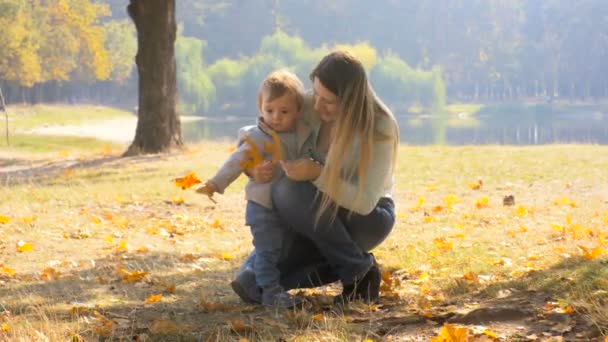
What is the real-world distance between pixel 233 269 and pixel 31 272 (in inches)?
→ 56.6

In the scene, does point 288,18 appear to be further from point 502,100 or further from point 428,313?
point 428,313

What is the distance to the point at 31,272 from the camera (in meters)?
6.61

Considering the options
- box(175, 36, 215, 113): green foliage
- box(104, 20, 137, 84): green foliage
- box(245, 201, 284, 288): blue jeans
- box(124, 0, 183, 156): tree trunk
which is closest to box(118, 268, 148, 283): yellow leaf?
box(245, 201, 284, 288): blue jeans

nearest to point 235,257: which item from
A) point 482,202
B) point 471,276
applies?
point 471,276

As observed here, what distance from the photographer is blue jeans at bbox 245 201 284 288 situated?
15.7 ft

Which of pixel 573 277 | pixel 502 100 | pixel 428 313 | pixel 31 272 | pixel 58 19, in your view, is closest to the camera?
pixel 428 313

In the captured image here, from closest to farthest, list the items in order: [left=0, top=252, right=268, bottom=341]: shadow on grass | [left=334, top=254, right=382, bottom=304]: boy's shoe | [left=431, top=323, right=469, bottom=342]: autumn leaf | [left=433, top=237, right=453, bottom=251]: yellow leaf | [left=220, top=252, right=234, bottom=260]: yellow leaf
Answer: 1. [left=431, top=323, right=469, bottom=342]: autumn leaf
2. [left=0, top=252, right=268, bottom=341]: shadow on grass
3. [left=334, top=254, right=382, bottom=304]: boy's shoe
4. [left=433, top=237, right=453, bottom=251]: yellow leaf
5. [left=220, top=252, right=234, bottom=260]: yellow leaf

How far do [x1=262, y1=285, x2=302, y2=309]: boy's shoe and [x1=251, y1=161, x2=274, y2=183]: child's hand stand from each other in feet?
1.87

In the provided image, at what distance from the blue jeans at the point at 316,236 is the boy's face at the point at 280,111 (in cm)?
30

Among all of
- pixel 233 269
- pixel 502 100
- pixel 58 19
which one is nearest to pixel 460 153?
pixel 233 269

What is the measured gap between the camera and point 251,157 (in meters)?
4.77

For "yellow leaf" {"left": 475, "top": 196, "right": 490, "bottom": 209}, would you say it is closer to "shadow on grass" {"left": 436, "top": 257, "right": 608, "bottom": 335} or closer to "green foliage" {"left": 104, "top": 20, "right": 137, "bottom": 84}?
"shadow on grass" {"left": 436, "top": 257, "right": 608, "bottom": 335}

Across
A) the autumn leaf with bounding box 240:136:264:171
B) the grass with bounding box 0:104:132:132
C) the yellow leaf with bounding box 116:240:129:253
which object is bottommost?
the grass with bounding box 0:104:132:132

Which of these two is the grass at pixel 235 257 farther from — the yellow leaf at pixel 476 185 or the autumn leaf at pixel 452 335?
the autumn leaf at pixel 452 335
